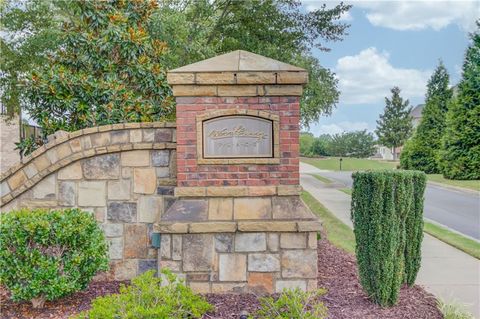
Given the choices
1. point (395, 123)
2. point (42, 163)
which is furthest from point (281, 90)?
point (395, 123)

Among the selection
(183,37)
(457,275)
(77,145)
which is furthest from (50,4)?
(457,275)

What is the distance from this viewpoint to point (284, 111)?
4457 millimetres

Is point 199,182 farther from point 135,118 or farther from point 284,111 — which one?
point 135,118

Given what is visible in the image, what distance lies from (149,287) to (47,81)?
445cm


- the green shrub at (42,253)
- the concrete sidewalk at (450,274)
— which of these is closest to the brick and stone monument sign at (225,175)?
the green shrub at (42,253)

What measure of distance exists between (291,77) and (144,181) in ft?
6.68

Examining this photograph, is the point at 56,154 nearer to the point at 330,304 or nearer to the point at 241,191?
the point at 241,191

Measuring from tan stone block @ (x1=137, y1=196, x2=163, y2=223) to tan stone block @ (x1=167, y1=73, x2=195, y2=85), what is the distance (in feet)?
4.54

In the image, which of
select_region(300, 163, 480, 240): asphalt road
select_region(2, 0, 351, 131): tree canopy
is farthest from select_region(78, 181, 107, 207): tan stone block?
select_region(300, 163, 480, 240): asphalt road

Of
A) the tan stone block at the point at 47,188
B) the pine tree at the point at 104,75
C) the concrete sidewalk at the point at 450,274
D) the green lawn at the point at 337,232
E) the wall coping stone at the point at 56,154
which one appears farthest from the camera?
the green lawn at the point at 337,232

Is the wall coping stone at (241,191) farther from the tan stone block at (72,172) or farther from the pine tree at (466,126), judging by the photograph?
the pine tree at (466,126)

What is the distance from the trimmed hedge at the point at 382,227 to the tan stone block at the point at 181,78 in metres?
1.87

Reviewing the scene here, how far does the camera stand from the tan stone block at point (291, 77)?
4391 millimetres

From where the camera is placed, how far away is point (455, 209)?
12.7 meters
